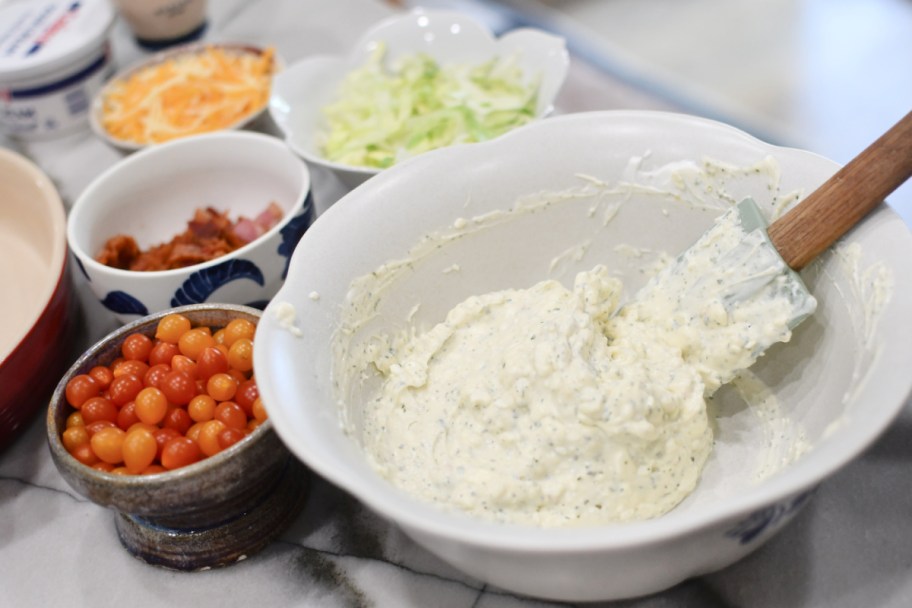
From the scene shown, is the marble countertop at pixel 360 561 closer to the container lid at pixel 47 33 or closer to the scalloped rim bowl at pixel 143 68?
the scalloped rim bowl at pixel 143 68

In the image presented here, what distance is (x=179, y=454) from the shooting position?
3.15 feet

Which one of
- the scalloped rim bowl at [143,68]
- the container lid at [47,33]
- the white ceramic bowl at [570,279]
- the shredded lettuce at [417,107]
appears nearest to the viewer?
the white ceramic bowl at [570,279]

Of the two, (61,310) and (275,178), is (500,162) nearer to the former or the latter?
(275,178)

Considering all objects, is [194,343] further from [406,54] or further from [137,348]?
[406,54]

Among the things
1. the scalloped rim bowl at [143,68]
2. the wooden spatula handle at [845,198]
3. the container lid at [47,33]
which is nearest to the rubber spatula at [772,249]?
the wooden spatula handle at [845,198]

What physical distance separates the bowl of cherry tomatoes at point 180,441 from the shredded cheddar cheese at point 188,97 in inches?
27.0

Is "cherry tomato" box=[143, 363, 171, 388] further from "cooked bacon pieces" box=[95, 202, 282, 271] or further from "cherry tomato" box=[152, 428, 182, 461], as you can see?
"cooked bacon pieces" box=[95, 202, 282, 271]

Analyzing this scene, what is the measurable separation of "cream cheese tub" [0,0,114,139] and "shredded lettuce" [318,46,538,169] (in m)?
0.62

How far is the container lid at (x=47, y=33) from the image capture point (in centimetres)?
177

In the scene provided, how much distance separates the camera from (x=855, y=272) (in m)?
0.93

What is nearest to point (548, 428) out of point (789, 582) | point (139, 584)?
point (789, 582)

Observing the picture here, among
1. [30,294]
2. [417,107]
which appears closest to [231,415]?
[30,294]

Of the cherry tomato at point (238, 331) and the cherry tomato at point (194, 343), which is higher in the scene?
the cherry tomato at point (238, 331)

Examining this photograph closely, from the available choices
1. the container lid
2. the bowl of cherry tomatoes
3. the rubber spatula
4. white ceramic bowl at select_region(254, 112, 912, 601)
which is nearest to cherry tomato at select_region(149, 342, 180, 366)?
the bowl of cherry tomatoes
